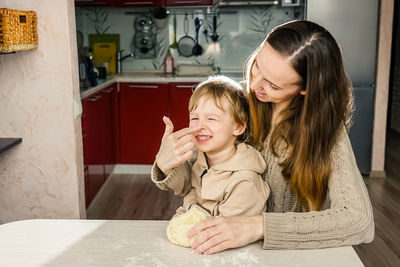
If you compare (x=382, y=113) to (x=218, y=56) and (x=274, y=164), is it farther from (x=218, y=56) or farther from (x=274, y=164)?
(x=274, y=164)

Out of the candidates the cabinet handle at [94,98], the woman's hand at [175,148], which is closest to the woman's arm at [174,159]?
the woman's hand at [175,148]

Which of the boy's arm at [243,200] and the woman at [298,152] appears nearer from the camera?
the woman at [298,152]

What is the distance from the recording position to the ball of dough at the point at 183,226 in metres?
1.15

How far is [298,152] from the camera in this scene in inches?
54.6

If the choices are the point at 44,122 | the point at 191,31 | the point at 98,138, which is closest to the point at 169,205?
the point at 98,138

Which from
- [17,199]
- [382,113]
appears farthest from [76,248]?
[382,113]

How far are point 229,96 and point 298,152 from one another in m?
0.26

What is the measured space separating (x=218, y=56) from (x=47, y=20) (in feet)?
8.49

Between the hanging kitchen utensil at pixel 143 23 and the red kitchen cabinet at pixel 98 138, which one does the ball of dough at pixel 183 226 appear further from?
the hanging kitchen utensil at pixel 143 23

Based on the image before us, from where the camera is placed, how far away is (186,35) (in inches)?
192

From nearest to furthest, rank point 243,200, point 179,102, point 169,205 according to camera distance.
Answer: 1. point 243,200
2. point 169,205
3. point 179,102

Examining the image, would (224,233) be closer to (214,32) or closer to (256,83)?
(256,83)

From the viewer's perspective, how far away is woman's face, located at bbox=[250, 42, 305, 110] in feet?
4.44

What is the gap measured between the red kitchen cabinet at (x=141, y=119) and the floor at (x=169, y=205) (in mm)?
220
